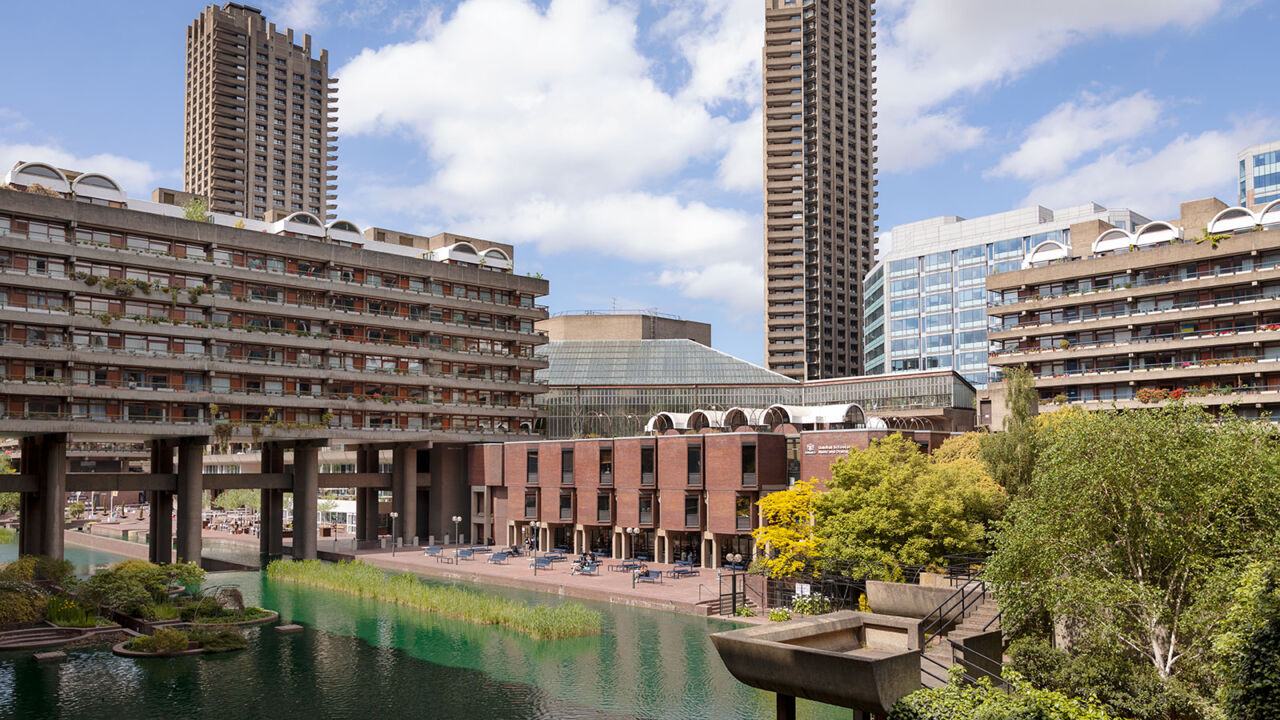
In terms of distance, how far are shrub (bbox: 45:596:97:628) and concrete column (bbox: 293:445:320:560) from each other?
3111 centimetres

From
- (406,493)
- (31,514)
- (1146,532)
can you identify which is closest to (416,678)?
(1146,532)

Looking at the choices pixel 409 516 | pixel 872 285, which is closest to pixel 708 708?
pixel 409 516

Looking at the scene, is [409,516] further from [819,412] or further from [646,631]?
[646,631]

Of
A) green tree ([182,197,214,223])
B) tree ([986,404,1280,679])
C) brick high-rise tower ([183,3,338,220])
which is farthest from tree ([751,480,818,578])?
brick high-rise tower ([183,3,338,220])

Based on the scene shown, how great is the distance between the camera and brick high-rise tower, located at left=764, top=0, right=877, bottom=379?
176750 mm

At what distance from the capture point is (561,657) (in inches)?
1777

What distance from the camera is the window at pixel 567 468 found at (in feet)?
272

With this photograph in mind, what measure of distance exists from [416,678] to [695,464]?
109 feet

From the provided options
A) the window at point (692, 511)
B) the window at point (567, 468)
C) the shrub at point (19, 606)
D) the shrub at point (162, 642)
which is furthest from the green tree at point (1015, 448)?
the shrub at point (19, 606)

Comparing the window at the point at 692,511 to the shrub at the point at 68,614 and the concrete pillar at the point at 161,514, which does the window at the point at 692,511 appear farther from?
the concrete pillar at the point at 161,514

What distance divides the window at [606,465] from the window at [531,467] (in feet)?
30.5

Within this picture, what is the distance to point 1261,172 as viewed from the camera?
167 m

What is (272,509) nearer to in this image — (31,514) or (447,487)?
(447,487)

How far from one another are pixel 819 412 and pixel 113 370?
52295 mm
